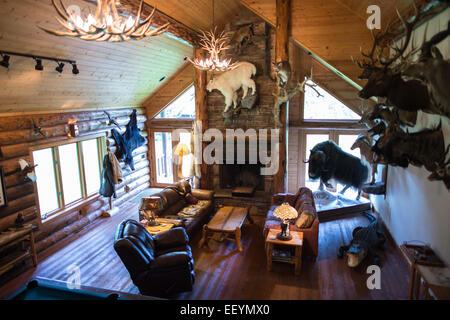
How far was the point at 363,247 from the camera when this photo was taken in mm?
5191

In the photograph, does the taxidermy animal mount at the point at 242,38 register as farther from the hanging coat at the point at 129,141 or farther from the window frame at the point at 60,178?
the window frame at the point at 60,178

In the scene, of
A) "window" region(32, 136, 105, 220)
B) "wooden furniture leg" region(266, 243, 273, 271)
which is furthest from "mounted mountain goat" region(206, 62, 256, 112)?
"wooden furniture leg" region(266, 243, 273, 271)

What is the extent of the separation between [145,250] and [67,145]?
12.7ft

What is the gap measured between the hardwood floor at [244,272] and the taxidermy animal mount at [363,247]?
0.15 metres

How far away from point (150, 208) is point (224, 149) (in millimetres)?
3110

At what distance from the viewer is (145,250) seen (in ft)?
14.0

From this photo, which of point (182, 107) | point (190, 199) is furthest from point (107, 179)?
point (182, 107)

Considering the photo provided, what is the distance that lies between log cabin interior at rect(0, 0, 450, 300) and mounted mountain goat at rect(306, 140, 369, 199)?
3 cm

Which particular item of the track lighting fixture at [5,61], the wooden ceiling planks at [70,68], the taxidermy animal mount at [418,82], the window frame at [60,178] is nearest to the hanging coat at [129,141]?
the window frame at [60,178]

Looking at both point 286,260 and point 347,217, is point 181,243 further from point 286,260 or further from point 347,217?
point 347,217

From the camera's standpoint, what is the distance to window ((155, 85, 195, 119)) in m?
9.34

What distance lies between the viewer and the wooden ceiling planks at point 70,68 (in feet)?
13.5

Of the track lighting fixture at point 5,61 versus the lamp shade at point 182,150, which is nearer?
the track lighting fixture at point 5,61

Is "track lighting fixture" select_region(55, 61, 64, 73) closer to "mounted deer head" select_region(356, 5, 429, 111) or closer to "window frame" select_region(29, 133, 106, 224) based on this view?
"window frame" select_region(29, 133, 106, 224)
